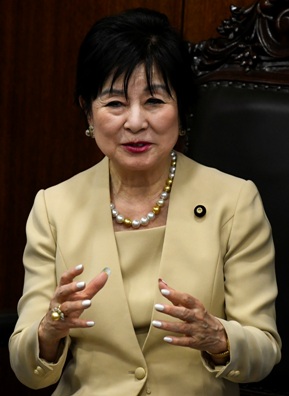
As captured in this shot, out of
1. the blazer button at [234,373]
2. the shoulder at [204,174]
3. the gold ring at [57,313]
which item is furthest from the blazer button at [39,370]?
the shoulder at [204,174]

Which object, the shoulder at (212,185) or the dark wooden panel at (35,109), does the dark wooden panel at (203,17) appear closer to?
the dark wooden panel at (35,109)

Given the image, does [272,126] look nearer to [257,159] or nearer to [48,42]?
[257,159]

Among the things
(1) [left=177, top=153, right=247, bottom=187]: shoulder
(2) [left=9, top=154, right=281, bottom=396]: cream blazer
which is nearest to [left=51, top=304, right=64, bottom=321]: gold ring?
(2) [left=9, top=154, right=281, bottom=396]: cream blazer

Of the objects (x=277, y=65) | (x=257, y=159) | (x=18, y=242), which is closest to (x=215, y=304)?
(x=257, y=159)

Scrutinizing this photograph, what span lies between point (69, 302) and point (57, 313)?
4 cm

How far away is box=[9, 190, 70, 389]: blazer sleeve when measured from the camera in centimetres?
204

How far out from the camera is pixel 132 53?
204cm

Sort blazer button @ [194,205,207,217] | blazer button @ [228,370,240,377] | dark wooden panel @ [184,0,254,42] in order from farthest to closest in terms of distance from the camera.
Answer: dark wooden panel @ [184,0,254,42], blazer button @ [194,205,207,217], blazer button @ [228,370,240,377]

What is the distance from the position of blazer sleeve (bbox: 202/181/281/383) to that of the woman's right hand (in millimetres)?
266

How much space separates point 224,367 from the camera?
6.41 feet

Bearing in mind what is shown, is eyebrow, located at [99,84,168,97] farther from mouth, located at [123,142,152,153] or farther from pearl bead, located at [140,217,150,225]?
pearl bead, located at [140,217,150,225]

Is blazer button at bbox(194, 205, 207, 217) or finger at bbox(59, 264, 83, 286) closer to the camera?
finger at bbox(59, 264, 83, 286)

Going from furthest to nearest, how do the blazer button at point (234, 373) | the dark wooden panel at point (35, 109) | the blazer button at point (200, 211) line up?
the dark wooden panel at point (35, 109) < the blazer button at point (200, 211) < the blazer button at point (234, 373)

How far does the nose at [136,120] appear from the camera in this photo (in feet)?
6.64
